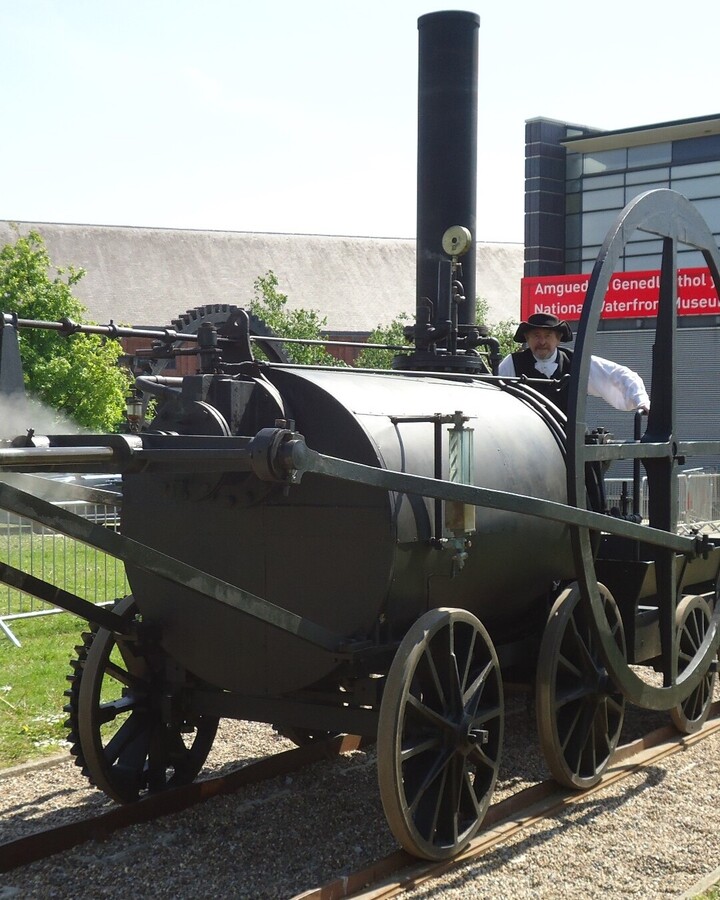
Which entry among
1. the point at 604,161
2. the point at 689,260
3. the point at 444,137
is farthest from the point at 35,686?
the point at 604,161

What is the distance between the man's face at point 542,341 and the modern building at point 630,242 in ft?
87.3

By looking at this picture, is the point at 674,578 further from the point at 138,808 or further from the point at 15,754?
the point at 15,754

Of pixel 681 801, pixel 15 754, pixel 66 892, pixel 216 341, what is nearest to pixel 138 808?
A: pixel 66 892

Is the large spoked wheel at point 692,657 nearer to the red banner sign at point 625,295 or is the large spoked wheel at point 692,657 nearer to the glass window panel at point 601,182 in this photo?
the red banner sign at point 625,295

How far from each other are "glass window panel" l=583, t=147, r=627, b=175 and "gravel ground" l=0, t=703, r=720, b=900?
113 feet

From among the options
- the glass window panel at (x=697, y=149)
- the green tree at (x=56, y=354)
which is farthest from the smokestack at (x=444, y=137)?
the glass window panel at (x=697, y=149)

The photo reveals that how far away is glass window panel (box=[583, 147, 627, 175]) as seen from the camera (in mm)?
38719

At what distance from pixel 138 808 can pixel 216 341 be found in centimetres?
228

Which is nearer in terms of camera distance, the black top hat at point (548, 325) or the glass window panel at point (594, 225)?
the black top hat at point (548, 325)

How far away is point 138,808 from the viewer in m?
5.63

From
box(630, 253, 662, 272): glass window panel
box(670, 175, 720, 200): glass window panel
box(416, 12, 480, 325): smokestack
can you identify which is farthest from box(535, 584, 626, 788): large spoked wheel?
box(630, 253, 662, 272): glass window panel

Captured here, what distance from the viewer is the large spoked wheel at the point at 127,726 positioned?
19.0 ft

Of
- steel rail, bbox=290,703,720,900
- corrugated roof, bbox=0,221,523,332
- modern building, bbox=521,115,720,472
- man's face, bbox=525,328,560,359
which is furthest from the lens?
corrugated roof, bbox=0,221,523,332

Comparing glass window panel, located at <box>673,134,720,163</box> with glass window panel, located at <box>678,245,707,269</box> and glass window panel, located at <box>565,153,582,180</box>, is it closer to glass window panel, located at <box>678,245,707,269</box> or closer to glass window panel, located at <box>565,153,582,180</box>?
glass window panel, located at <box>678,245,707,269</box>
